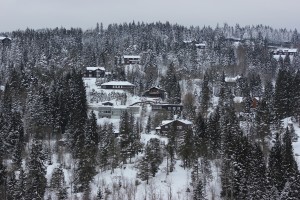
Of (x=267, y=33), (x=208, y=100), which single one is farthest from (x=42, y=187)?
(x=267, y=33)

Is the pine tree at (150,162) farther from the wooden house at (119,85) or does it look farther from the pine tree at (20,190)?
the wooden house at (119,85)

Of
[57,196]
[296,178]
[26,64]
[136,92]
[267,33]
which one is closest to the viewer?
[296,178]

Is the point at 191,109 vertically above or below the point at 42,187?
above

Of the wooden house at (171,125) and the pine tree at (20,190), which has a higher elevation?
the wooden house at (171,125)

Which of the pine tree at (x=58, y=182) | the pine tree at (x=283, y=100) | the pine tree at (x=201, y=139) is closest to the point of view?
the pine tree at (x=58, y=182)

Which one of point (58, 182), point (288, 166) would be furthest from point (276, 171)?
point (58, 182)

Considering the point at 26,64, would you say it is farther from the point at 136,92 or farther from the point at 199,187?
the point at 199,187

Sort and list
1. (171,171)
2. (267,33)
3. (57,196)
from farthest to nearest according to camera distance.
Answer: (267,33), (171,171), (57,196)

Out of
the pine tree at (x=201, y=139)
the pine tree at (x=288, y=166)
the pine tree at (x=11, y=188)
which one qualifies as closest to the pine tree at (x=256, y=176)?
the pine tree at (x=288, y=166)
